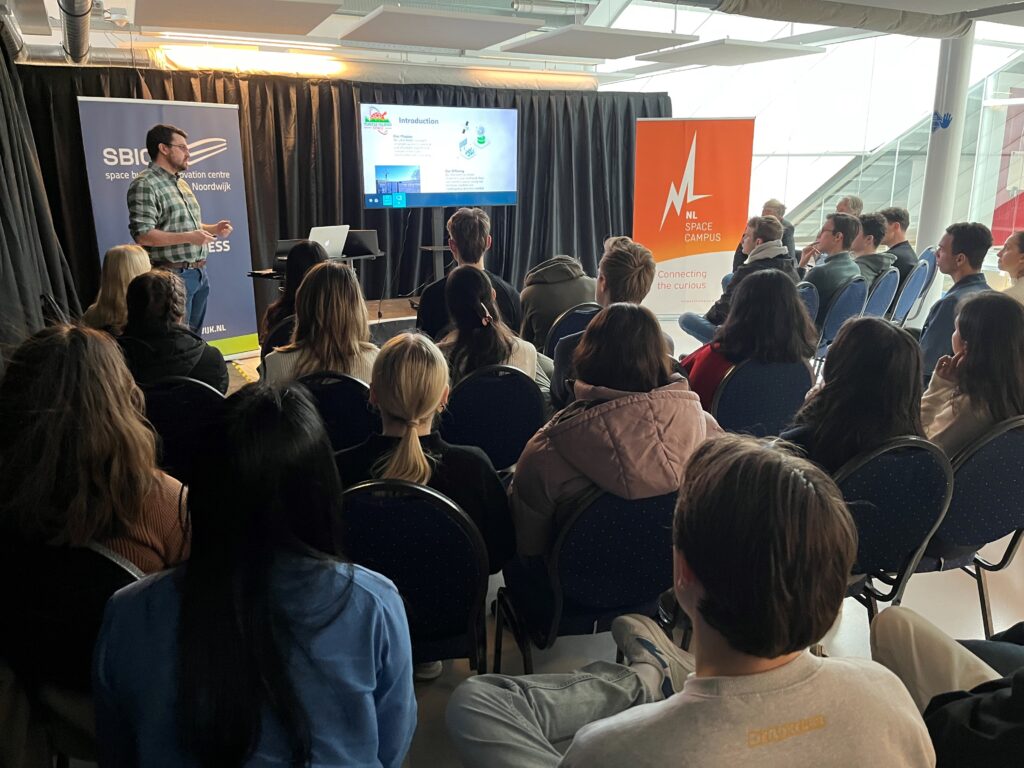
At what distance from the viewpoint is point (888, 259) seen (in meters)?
5.09

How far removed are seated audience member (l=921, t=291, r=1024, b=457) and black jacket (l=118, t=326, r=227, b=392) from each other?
99.1 inches

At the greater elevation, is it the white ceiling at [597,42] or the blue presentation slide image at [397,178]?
the white ceiling at [597,42]

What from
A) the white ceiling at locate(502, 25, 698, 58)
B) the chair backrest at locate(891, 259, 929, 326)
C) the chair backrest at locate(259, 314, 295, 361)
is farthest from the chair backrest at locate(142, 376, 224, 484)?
the chair backrest at locate(891, 259, 929, 326)

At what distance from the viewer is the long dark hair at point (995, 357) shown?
6.86 feet

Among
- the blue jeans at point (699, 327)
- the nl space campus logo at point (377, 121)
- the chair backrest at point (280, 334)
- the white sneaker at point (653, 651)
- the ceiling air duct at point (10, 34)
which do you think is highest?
the ceiling air duct at point (10, 34)

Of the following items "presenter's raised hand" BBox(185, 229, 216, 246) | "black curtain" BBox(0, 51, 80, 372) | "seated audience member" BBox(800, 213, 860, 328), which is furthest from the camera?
"seated audience member" BBox(800, 213, 860, 328)

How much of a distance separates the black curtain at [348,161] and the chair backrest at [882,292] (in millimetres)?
4526

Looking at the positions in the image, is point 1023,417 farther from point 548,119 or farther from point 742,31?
point 742,31

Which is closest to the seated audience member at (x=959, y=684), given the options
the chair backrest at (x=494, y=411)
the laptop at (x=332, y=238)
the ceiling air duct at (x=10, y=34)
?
the chair backrest at (x=494, y=411)

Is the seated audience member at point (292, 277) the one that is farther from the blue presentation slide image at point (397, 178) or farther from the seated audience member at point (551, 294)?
the blue presentation slide image at point (397, 178)

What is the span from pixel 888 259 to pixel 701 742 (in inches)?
202

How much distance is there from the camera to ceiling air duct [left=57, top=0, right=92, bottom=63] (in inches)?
173

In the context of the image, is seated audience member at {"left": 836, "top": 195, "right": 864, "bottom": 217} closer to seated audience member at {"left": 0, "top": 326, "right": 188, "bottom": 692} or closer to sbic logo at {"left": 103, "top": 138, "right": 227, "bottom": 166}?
sbic logo at {"left": 103, "top": 138, "right": 227, "bottom": 166}

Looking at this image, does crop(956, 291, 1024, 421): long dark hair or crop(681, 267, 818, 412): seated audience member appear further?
crop(681, 267, 818, 412): seated audience member
